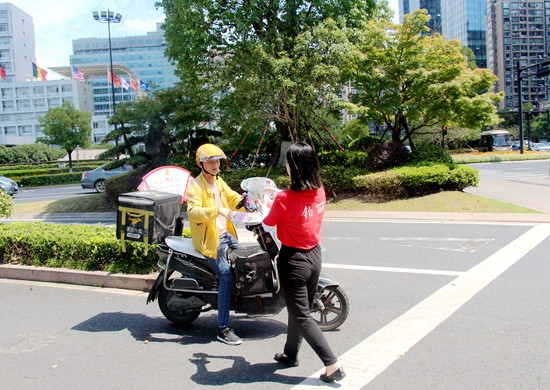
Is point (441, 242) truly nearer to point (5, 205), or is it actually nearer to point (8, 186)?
point (5, 205)

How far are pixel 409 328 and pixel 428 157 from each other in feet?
36.8

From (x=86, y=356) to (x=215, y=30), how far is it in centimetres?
1301

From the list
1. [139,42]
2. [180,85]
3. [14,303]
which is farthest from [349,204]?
[139,42]

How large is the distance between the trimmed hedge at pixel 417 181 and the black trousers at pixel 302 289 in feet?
35.0

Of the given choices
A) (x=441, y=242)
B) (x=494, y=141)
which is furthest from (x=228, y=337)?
(x=494, y=141)

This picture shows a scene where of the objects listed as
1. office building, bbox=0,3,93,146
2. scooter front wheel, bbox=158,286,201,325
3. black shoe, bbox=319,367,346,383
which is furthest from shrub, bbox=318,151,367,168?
office building, bbox=0,3,93,146

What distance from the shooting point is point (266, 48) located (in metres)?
14.3

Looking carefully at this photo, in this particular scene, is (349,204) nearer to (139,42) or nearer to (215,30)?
(215,30)

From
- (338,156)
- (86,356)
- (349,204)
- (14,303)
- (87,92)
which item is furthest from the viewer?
(87,92)

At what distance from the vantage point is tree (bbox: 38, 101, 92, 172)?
43094 millimetres

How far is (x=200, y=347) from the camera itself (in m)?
4.46

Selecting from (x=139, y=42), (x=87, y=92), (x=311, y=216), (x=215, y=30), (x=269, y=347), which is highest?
(x=139, y=42)

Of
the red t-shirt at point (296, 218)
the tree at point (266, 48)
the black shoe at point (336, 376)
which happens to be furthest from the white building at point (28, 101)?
the black shoe at point (336, 376)

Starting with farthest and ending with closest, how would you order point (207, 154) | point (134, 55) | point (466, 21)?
point (466, 21), point (134, 55), point (207, 154)
